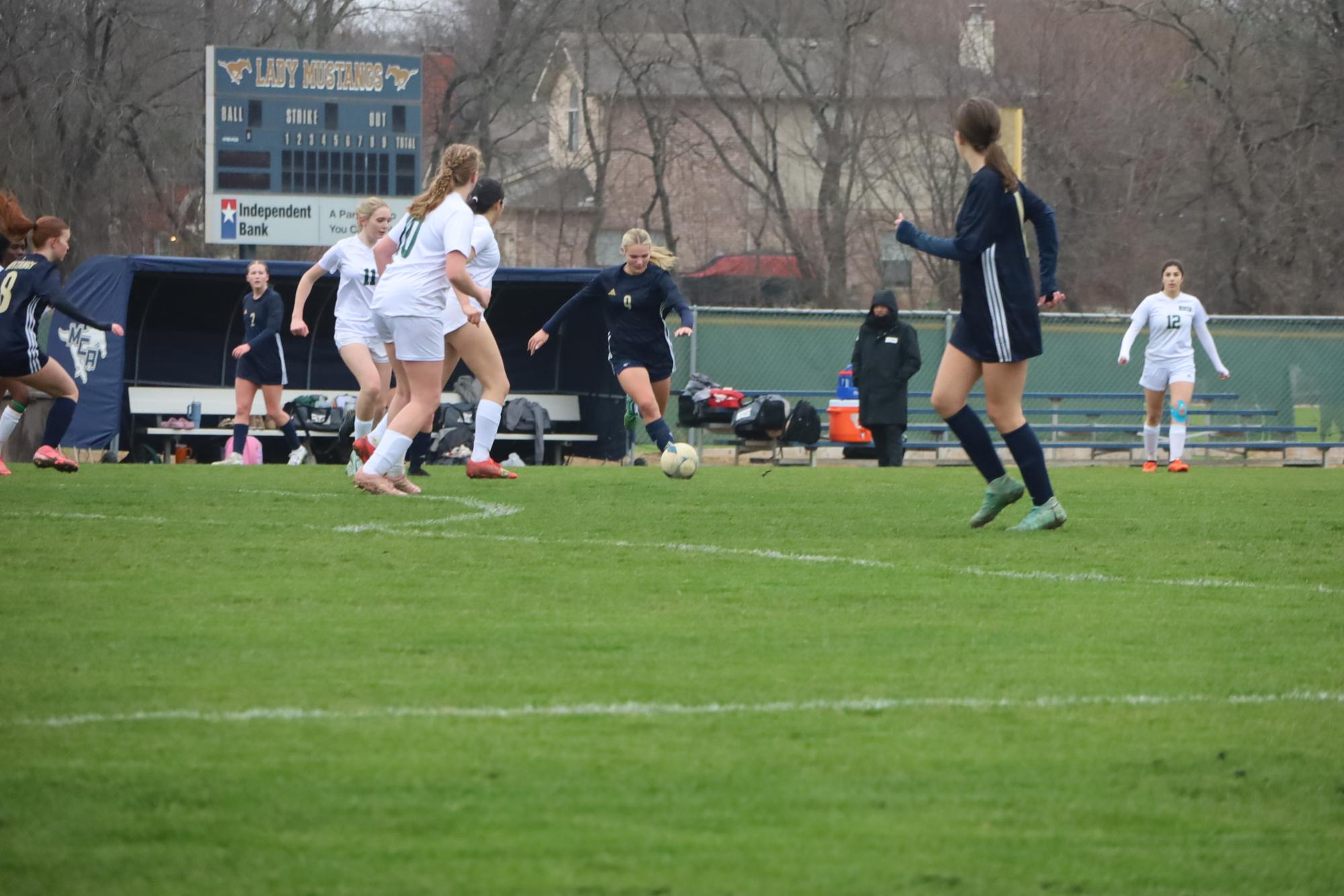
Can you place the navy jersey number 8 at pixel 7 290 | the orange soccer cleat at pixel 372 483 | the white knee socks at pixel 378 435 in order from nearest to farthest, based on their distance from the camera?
the orange soccer cleat at pixel 372 483, the navy jersey number 8 at pixel 7 290, the white knee socks at pixel 378 435

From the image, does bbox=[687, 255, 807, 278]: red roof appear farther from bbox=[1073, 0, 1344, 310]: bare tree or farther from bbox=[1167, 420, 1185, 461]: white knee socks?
bbox=[1167, 420, 1185, 461]: white knee socks

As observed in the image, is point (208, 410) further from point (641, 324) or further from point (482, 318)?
point (482, 318)

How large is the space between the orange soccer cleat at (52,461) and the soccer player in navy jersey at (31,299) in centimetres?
79

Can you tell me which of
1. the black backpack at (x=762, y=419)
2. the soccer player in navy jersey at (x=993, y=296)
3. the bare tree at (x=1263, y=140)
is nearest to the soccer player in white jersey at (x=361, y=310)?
the soccer player in navy jersey at (x=993, y=296)

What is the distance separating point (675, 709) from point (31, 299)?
9004 mm

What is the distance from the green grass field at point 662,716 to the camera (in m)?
3.33

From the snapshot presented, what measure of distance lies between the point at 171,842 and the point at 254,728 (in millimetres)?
864

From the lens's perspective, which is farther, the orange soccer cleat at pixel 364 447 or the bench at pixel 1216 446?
the bench at pixel 1216 446

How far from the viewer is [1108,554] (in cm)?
830

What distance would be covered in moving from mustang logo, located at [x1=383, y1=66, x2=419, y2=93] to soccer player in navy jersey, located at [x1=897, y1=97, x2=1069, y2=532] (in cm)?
1527

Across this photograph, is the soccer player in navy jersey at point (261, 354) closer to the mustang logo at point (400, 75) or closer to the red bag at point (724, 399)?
the red bag at point (724, 399)

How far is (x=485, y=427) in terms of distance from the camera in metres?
13.0

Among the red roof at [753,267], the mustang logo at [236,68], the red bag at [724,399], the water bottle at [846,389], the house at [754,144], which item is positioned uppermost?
the house at [754,144]

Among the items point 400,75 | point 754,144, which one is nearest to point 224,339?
point 400,75
